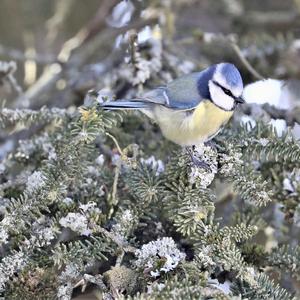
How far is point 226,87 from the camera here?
3.35 feet

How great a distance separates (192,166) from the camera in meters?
0.88

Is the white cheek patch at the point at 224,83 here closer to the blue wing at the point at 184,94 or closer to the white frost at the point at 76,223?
the blue wing at the point at 184,94

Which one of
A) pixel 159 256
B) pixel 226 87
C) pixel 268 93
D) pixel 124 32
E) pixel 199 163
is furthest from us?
pixel 124 32

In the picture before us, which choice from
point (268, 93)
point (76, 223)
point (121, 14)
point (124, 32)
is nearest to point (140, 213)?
point (76, 223)

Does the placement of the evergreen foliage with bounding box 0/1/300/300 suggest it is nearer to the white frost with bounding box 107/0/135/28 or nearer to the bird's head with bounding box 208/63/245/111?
the bird's head with bounding box 208/63/245/111

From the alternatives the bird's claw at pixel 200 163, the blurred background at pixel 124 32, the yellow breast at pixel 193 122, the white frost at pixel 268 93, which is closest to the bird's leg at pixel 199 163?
the bird's claw at pixel 200 163

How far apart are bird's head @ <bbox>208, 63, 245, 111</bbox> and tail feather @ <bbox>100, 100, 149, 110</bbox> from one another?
128 mm

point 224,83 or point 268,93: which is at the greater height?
point 224,83

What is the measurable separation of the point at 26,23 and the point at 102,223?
1.19 m

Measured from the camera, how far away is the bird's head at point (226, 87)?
39.8 inches

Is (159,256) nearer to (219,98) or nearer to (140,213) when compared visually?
(140,213)

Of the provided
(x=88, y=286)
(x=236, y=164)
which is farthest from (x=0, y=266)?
(x=236, y=164)

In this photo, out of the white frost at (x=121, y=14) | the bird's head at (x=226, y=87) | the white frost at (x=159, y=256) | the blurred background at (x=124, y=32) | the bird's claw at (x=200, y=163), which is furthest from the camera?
the white frost at (x=121, y=14)

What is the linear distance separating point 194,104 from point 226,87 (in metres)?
0.07
